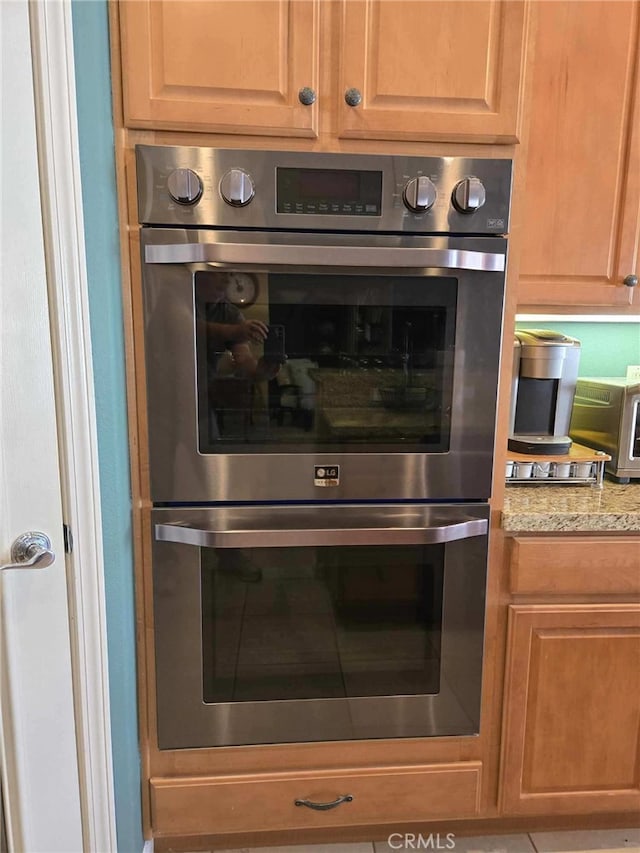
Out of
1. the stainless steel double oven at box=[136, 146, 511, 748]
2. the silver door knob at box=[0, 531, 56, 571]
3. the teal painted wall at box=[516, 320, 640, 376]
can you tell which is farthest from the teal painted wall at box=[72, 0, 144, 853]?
the teal painted wall at box=[516, 320, 640, 376]

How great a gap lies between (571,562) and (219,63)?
4.22 feet

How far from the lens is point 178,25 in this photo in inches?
44.4

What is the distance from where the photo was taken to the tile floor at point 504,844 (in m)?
1.51

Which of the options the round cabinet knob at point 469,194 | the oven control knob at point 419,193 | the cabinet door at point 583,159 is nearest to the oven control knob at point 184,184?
the oven control knob at point 419,193

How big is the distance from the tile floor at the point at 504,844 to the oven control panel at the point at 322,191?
1.49 metres

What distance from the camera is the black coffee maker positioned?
5.05 ft

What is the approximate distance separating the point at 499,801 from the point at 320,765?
18.0 inches

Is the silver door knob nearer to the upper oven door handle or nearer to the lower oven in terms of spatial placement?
the lower oven

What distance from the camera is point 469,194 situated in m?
1.21

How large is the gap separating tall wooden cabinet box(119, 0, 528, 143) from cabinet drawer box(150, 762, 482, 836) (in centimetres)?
143

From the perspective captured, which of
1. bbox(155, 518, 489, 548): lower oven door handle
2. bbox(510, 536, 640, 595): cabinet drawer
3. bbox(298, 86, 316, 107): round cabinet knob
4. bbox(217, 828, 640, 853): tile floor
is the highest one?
bbox(298, 86, 316, 107): round cabinet knob

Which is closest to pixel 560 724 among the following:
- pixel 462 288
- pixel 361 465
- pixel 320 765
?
pixel 320 765

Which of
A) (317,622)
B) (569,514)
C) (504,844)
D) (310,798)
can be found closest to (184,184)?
(317,622)

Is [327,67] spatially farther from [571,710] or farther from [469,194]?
[571,710]
